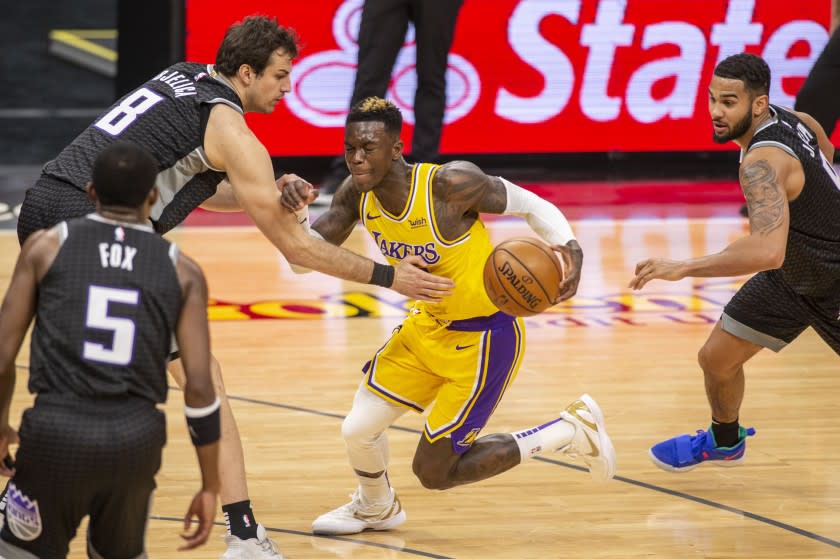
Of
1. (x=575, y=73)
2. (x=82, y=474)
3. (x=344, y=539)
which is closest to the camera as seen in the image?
(x=82, y=474)

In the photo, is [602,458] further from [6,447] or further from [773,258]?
[6,447]

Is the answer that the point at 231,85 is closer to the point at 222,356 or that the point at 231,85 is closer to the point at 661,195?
the point at 222,356

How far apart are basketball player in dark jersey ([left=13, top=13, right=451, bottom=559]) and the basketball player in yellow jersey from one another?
185 millimetres

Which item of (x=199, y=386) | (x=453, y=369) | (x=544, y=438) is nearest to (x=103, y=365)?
(x=199, y=386)

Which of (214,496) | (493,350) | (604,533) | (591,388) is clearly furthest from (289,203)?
(591,388)

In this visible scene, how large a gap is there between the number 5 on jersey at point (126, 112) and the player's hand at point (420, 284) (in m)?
1.10

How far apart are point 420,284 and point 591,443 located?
3.70 feet

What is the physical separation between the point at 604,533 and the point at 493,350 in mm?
856

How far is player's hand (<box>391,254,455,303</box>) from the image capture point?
4785 mm

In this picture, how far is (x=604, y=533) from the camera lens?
5180mm

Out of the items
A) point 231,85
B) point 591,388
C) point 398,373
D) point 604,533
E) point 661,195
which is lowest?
point 661,195

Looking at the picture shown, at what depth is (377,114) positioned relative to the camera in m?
4.94

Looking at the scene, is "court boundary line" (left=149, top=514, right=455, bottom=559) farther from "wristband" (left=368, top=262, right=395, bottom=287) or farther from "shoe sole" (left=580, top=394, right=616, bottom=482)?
"wristband" (left=368, top=262, right=395, bottom=287)

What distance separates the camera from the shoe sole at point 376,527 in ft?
17.0
